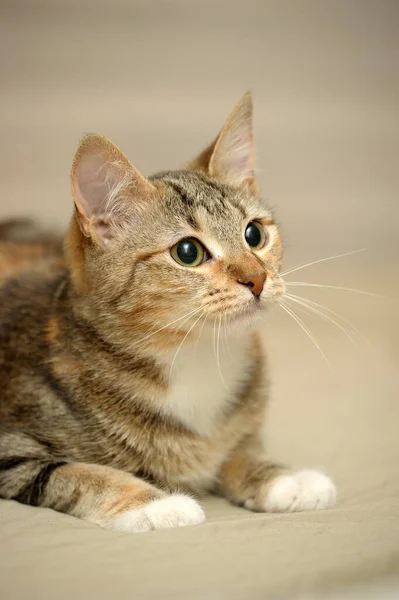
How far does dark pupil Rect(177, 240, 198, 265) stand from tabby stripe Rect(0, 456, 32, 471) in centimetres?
54

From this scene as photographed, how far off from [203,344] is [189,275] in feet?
0.53

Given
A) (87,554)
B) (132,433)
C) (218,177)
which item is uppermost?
(218,177)

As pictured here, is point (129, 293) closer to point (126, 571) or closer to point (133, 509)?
point (133, 509)

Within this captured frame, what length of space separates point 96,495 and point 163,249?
53 centimetres

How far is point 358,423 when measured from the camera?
218 cm

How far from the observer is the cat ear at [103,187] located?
1626mm

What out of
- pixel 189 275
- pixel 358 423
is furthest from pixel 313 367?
pixel 189 275

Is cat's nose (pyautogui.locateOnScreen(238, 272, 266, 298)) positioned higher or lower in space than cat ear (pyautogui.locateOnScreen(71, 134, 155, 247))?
lower

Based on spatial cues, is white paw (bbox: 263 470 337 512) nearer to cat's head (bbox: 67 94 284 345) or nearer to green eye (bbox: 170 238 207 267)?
cat's head (bbox: 67 94 284 345)

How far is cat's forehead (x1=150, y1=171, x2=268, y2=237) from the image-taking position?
1.68 m

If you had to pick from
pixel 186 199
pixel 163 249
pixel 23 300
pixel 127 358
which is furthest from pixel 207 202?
pixel 23 300

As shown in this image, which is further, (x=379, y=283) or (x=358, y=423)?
(x=379, y=283)

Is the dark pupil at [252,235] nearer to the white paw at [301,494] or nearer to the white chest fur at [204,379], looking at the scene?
the white chest fur at [204,379]

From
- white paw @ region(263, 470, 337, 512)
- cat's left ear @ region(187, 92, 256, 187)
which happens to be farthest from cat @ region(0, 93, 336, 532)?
cat's left ear @ region(187, 92, 256, 187)
